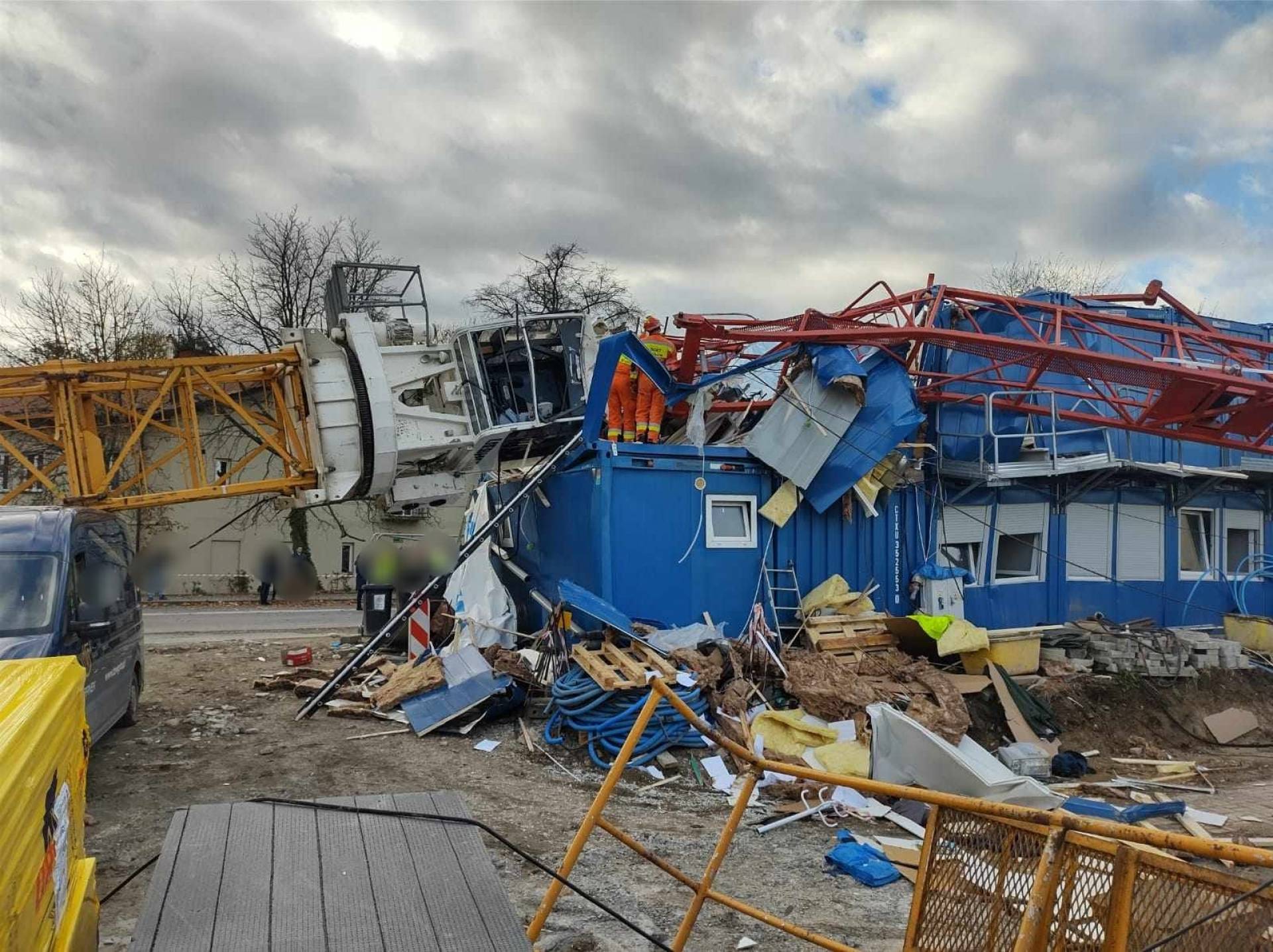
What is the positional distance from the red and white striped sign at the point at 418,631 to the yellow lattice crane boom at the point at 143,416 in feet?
7.64

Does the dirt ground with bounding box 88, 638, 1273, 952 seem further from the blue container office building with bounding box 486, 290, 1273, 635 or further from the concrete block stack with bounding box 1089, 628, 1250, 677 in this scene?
the blue container office building with bounding box 486, 290, 1273, 635

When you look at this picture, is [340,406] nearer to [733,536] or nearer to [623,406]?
[623,406]

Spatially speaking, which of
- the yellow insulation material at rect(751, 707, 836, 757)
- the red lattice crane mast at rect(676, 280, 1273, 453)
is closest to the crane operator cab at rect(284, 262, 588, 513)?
the red lattice crane mast at rect(676, 280, 1273, 453)

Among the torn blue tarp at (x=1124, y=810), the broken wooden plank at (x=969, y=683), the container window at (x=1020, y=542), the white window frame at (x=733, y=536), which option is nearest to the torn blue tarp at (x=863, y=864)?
the torn blue tarp at (x=1124, y=810)

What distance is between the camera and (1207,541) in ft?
50.1

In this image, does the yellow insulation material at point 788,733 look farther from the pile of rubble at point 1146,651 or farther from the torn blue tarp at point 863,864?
the pile of rubble at point 1146,651

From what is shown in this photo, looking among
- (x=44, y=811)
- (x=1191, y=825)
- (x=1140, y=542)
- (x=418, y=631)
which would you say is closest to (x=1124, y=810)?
(x=1191, y=825)

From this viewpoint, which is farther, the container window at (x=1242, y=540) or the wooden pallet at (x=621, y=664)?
the container window at (x=1242, y=540)

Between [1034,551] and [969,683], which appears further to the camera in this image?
[1034,551]

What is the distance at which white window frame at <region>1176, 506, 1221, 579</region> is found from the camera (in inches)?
587

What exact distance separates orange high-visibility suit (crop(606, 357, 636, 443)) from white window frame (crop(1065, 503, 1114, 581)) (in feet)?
23.1

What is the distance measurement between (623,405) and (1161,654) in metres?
7.79

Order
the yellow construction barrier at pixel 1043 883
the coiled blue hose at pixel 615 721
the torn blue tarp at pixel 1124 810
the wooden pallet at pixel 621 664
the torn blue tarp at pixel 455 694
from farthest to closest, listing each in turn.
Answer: the torn blue tarp at pixel 455 694 → the wooden pallet at pixel 621 664 → the coiled blue hose at pixel 615 721 → the torn blue tarp at pixel 1124 810 → the yellow construction barrier at pixel 1043 883

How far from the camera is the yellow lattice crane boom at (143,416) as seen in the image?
9.82 metres
